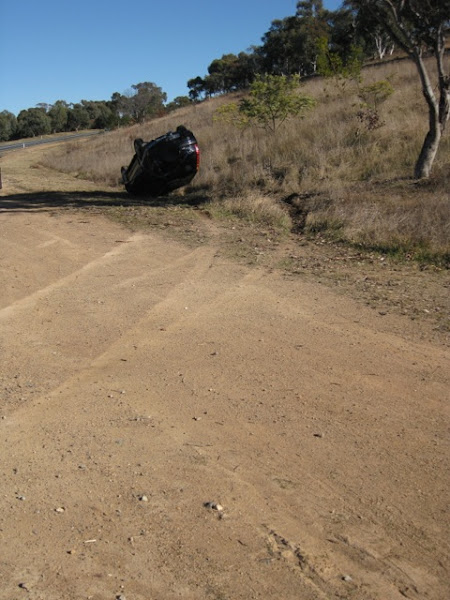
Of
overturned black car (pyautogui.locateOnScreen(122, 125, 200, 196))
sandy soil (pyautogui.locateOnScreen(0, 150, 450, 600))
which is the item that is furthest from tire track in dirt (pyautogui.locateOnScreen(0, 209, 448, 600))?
overturned black car (pyautogui.locateOnScreen(122, 125, 200, 196))

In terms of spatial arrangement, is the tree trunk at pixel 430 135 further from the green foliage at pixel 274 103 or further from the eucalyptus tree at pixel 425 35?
the green foliage at pixel 274 103

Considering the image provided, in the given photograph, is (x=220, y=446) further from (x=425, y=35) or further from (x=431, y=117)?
(x=425, y=35)

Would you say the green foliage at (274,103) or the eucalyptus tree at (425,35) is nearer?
the eucalyptus tree at (425,35)

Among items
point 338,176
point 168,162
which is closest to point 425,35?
point 338,176

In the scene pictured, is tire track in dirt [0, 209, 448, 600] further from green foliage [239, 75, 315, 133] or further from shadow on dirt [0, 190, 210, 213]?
green foliage [239, 75, 315, 133]

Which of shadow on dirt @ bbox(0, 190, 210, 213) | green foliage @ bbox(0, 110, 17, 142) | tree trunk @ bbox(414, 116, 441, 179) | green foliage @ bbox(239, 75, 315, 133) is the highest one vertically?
green foliage @ bbox(0, 110, 17, 142)

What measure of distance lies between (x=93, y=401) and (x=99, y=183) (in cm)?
1572

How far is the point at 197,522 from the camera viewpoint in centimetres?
322

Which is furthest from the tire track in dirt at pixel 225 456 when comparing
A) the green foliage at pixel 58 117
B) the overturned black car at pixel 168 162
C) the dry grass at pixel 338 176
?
the green foliage at pixel 58 117

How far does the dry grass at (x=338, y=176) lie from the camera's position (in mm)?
9539

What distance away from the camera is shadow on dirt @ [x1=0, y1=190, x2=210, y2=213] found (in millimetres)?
13203

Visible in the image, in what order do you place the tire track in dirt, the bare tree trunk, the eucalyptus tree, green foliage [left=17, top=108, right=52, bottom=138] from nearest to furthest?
the tire track in dirt < the eucalyptus tree < the bare tree trunk < green foliage [left=17, top=108, right=52, bottom=138]

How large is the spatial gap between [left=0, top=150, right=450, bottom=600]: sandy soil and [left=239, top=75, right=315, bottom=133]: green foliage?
14435 millimetres

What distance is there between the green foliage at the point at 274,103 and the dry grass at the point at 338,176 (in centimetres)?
46
